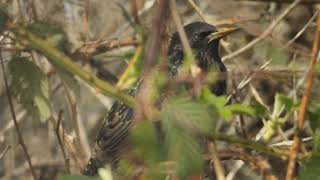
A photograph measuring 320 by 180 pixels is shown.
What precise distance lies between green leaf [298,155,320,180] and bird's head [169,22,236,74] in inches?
95.6

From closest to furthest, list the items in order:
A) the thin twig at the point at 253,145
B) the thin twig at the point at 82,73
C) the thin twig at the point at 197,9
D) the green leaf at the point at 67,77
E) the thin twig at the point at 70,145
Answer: the thin twig at the point at 82,73 → the green leaf at the point at 67,77 → the thin twig at the point at 253,145 → the thin twig at the point at 70,145 → the thin twig at the point at 197,9

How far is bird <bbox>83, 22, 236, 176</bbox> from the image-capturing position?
443cm

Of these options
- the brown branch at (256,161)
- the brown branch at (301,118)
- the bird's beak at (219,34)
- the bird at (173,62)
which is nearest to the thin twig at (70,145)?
the bird at (173,62)

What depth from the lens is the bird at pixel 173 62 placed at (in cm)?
443

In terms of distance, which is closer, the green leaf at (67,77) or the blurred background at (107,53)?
the green leaf at (67,77)

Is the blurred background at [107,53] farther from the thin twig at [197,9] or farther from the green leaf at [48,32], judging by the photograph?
the green leaf at [48,32]

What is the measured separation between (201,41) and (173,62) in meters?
0.77

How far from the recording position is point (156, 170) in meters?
1.60

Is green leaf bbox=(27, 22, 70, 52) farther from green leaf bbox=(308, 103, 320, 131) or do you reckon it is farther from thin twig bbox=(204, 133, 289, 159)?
green leaf bbox=(308, 103, 320, 131)

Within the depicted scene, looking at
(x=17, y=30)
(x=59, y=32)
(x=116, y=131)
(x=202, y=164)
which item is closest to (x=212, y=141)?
(x=202, y=164)

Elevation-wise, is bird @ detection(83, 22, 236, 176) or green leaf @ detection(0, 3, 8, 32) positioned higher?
green leaf @ detection(0, 3, 8, 32)

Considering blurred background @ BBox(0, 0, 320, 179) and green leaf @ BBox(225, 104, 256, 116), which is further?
blurred background @ BBox(0, 0, 320, 179)

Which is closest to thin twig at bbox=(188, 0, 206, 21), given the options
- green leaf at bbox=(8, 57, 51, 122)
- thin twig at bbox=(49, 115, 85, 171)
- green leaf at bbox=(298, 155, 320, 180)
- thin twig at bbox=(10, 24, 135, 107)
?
thin twig at bbox=(49, 115, 85, 171)

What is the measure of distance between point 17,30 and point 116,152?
7.51 ft
